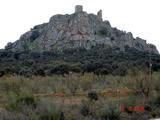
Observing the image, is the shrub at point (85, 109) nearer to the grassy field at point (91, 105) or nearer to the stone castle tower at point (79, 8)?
the grassy field at point (91, 105)

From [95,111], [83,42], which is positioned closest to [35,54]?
[83,42]

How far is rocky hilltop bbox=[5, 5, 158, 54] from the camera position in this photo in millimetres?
118188

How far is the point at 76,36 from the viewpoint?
119688mm

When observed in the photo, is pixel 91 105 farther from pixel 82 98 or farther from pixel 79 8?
pixel 79 8

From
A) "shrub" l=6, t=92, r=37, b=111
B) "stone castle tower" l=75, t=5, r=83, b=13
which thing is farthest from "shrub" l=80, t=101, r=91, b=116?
"stone castle tower" l=75, t=5, r=83, b=13

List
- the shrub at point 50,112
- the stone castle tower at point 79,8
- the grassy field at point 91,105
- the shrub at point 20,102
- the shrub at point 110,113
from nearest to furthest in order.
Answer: the shrub at point 50,112 → the grassy field at point 91,105 → the shrub at point 110,113 → the shrub at point 20,102 → the stone castle tower at point 79,8

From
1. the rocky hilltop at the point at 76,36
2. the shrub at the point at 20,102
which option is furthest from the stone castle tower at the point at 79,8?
the shrub at the point at 20,102

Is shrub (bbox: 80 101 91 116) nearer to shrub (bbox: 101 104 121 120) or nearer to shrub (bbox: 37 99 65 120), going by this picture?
shrub (bbox: 101 104 121 120)

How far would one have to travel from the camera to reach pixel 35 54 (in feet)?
324

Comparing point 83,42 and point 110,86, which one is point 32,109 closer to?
point 110,86

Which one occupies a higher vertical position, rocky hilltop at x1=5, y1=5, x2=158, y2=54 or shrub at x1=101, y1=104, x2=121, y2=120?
rocky hilltop at x1=5, y1=5, x2=158, y2=54

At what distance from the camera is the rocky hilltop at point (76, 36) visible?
11819cm

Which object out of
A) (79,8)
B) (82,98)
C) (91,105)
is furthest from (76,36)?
(91,105)

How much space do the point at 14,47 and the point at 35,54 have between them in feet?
97.6
